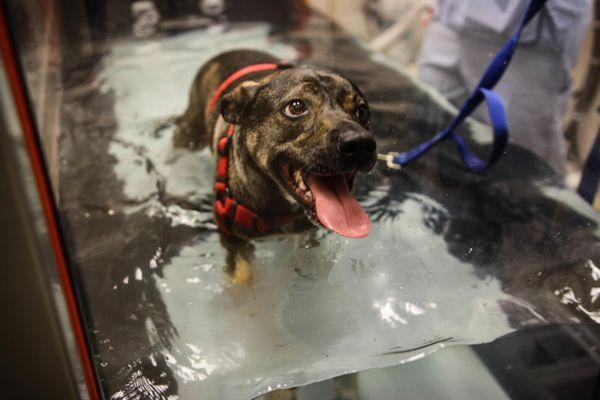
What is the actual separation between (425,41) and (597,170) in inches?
71.5

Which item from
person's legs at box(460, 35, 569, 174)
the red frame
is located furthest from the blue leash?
the red frame

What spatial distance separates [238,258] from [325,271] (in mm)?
469

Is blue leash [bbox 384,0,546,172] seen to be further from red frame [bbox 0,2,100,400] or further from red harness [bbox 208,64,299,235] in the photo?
red frame [bbox 0,2,100,400]

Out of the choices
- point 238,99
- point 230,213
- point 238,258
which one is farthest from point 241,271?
point 238,99

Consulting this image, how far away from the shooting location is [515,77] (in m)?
3.23

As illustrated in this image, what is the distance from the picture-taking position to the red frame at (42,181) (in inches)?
34.5

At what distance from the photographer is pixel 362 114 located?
6.67 feet

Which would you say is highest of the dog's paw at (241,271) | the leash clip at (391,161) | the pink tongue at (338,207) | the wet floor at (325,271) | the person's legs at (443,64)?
Answer: the pink tongue at (338,207)

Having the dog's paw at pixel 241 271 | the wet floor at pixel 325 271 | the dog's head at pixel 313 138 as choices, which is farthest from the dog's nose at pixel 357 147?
the dog's paw at pixel 241 271

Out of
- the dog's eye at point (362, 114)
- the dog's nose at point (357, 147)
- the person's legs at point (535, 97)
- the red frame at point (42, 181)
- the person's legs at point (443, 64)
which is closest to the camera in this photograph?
the red frame at point (42, 181)

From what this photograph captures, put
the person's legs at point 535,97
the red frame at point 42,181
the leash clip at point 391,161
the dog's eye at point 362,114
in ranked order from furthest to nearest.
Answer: the person's legs at point 535,97
the leash clip at point 391,161
the dog's eye at point 362,114
the red frame at point 42,181

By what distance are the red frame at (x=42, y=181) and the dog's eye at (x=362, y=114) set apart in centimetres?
125

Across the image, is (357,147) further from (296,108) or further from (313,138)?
(296,108)

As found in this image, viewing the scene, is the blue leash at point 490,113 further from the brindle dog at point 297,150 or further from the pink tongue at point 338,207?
the pink tongue at point 338,207
